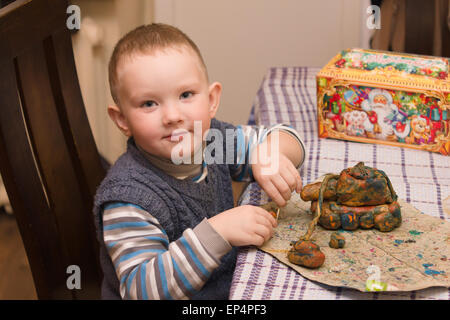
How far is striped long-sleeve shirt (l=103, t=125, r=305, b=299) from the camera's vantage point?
0.75 metres

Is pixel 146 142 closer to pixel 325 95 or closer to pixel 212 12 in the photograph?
pixel 325 95

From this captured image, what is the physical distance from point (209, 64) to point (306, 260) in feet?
5.88

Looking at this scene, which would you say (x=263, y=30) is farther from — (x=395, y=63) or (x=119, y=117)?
(x=119, y=117)

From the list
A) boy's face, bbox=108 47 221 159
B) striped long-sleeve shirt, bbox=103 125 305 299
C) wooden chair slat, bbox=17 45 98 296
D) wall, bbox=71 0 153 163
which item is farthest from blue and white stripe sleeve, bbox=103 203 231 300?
wall, bbox=71 0 153 163

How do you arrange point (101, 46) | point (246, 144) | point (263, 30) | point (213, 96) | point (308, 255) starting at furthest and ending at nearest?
1. point (263, 30)
2. point (101, 46)
3. point (246, 144)
4. point (213, 96)
5. point (308, 255)

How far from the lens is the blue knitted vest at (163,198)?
829mm

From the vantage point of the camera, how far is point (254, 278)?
70 centimetres

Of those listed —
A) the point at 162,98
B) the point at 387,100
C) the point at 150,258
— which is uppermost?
the point at 162,98

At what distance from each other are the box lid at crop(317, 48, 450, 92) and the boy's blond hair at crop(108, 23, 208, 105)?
37cm

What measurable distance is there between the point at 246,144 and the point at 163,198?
250mm

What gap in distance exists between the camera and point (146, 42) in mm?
839

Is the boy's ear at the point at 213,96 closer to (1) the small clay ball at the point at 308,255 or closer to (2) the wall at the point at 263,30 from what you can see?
(1) the small clay ball at the point at 308,255

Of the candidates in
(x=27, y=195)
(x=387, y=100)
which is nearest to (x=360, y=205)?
(x=387, y=100)
